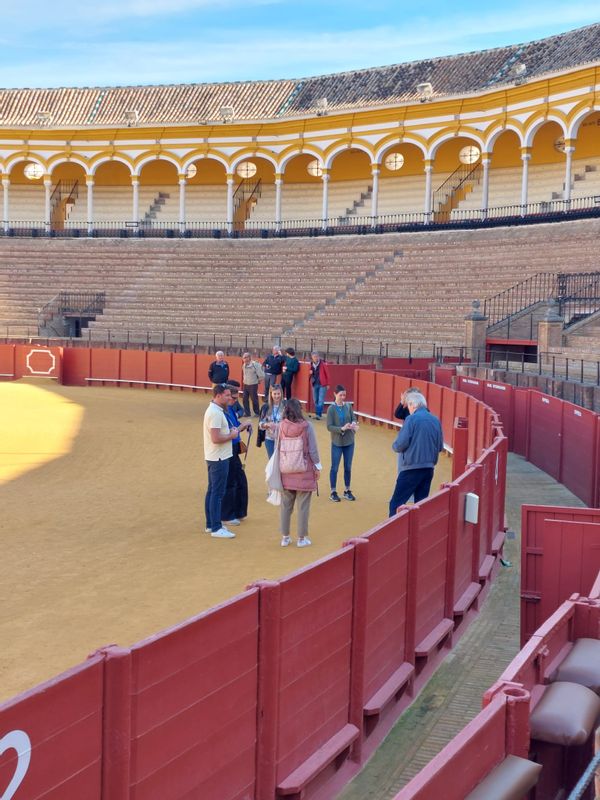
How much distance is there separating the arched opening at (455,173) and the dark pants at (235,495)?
3258 cm

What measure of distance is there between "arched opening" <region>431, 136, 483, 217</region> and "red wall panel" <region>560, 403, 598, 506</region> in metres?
28.7

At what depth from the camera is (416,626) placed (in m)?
6.44

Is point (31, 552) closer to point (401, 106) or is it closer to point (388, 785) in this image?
point (388, 785)

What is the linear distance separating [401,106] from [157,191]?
A: 46.2 feet

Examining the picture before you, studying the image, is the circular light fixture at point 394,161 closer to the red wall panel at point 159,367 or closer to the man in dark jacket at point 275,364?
the red wall panel at point 159,367

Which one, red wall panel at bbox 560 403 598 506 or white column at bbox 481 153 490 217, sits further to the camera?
white column at bbox 481 153 490 217

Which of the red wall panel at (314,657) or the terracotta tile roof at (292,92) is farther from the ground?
the terracotta tile roof at (292,92)

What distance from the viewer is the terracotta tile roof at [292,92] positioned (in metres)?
39.3

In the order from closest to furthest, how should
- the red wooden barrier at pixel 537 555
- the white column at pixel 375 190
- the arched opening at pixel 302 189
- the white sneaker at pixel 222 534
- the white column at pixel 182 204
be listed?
the red wooden barrier at pixel 537 555 → the white sneaker at pixel 222 534 → the white column at pixel 375 190 → the white column at pixel 182 204 → the arched opening at pixel 302 189

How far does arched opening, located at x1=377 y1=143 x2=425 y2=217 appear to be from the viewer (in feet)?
143

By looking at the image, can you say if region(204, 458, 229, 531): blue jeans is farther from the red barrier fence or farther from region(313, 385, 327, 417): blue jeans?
region(313, 385, 327, 417): blue jeans

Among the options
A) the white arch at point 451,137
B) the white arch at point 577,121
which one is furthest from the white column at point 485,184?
the white arch at point 577,121

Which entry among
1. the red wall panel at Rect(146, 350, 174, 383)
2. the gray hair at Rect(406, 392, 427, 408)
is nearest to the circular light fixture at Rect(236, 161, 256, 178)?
the red wall panel at Rect(146, 350, 174, 383)

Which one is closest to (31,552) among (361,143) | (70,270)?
Answer: (70,270)
